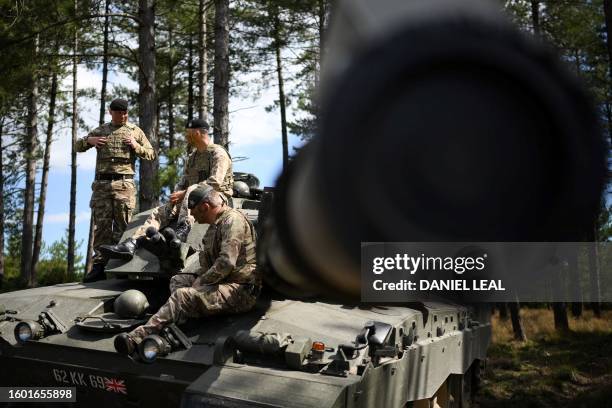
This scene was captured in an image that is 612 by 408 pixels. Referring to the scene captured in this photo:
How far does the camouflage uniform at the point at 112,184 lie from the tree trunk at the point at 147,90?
119 inches

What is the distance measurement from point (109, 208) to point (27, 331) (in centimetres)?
259

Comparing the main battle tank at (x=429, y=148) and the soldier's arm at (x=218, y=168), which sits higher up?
the soldier's arm at (x=218, y=168)

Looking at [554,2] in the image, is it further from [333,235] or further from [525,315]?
[525,315]

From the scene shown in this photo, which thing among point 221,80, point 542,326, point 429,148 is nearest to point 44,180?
point 221,80

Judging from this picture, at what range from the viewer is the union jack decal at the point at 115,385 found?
443cm

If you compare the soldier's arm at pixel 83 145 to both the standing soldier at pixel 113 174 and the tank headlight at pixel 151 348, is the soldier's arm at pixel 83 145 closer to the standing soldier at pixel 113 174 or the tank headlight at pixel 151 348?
the standing soldier at pixel 113 174

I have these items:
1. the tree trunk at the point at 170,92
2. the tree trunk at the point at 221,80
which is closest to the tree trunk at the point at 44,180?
the tree trunk at the point at 170,92

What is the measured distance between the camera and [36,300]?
5375 mm

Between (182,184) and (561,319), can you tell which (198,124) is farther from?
(561,319)

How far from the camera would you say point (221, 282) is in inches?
182

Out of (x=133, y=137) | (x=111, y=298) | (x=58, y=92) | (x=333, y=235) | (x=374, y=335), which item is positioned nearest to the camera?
(x=333, y=235)

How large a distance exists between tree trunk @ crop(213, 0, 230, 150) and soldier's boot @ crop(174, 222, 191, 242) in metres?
4.10

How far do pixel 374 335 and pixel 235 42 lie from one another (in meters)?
16.5

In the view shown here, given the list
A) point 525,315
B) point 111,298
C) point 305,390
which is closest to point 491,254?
point 305,390
